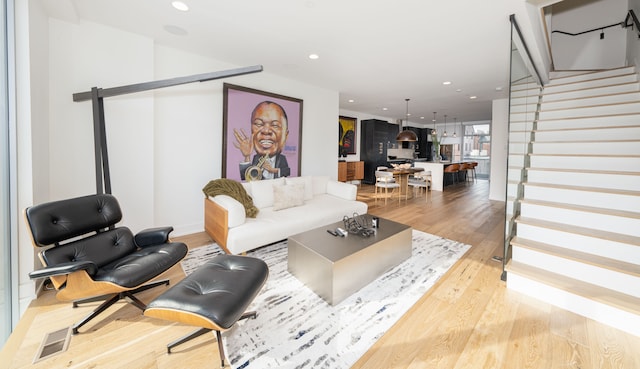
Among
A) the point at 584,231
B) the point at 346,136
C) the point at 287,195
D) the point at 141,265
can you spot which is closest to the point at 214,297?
the point at 141,265

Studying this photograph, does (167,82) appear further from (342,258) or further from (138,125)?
(342,258)

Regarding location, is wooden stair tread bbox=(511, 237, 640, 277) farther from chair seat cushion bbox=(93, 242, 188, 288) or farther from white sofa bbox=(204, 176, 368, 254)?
chair seat cushion bbox=(93, 242, 188, 288)

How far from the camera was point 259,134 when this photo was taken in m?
4.25

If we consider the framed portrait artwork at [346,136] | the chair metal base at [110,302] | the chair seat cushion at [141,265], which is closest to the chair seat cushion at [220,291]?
the chair seat cushion at [141,265]

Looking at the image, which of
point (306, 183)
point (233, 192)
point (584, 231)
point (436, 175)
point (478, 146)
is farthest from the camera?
point (478, 146)

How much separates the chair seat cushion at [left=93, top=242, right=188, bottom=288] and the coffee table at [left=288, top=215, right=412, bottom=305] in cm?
104

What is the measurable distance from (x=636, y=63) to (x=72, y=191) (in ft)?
26.5

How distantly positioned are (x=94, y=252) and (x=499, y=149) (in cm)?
789

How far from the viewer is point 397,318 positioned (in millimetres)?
1873

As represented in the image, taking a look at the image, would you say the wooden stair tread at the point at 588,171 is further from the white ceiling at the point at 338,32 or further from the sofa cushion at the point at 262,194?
the sofa cushion at the point at 262,194

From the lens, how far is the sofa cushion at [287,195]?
3.55 m

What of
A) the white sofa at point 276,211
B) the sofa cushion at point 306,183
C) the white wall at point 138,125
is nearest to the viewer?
the white wall at point 138,125

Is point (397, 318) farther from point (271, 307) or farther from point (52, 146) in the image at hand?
point (52, 146)

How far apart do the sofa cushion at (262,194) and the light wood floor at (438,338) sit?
1670 millimetres
